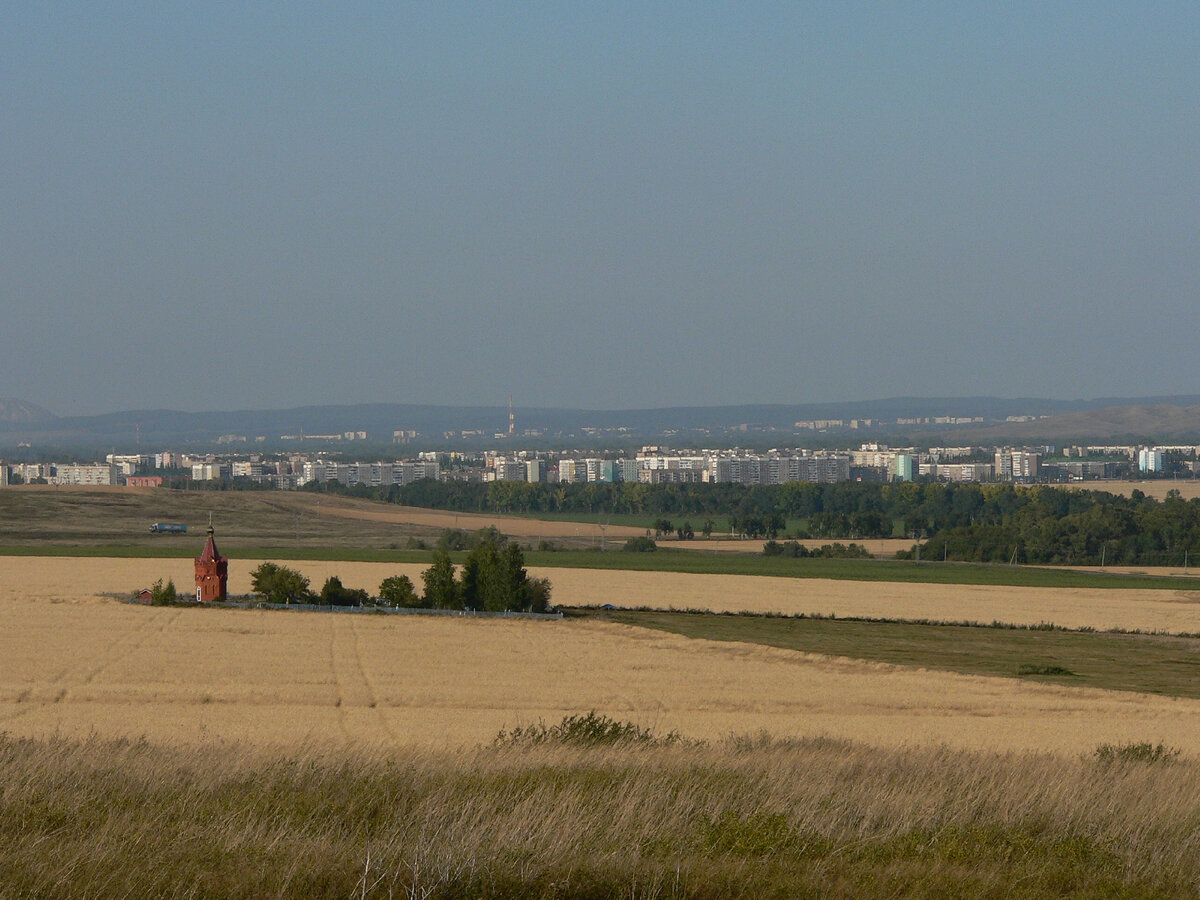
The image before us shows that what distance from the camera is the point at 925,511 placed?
13200 cm

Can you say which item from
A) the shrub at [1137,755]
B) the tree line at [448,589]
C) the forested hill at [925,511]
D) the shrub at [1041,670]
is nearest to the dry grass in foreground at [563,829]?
the shrub at [1137,755]

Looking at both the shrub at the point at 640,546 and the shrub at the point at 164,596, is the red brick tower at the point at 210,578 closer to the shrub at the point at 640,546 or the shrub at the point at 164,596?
the shrub at the point at 164,596

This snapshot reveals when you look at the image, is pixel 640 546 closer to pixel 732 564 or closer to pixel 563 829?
pixel 732 564

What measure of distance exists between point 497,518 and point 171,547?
145ft

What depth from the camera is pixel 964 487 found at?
14450cm

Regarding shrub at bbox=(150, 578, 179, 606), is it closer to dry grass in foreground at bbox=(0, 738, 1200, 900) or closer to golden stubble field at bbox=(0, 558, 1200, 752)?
golden stubble field at bbox=(0, 558, 1200, 752)

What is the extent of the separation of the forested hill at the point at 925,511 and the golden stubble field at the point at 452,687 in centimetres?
5154

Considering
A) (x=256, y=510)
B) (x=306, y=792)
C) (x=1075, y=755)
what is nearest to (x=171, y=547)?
(x=256, y=510)

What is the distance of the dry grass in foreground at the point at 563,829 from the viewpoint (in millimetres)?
8016

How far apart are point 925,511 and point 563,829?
126836 millimetres

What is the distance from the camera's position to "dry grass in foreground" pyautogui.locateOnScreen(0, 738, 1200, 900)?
8.02 meters

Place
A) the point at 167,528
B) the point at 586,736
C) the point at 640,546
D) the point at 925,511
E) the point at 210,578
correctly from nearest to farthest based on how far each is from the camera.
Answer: the point at 586,736 → the point at 210,578 → the point at 640,546 → the point at 167,528 → the point at 925,511

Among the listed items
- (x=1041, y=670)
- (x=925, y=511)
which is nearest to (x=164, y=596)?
(x=1041, y=670)

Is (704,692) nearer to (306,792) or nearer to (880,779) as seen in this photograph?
(880,779)
